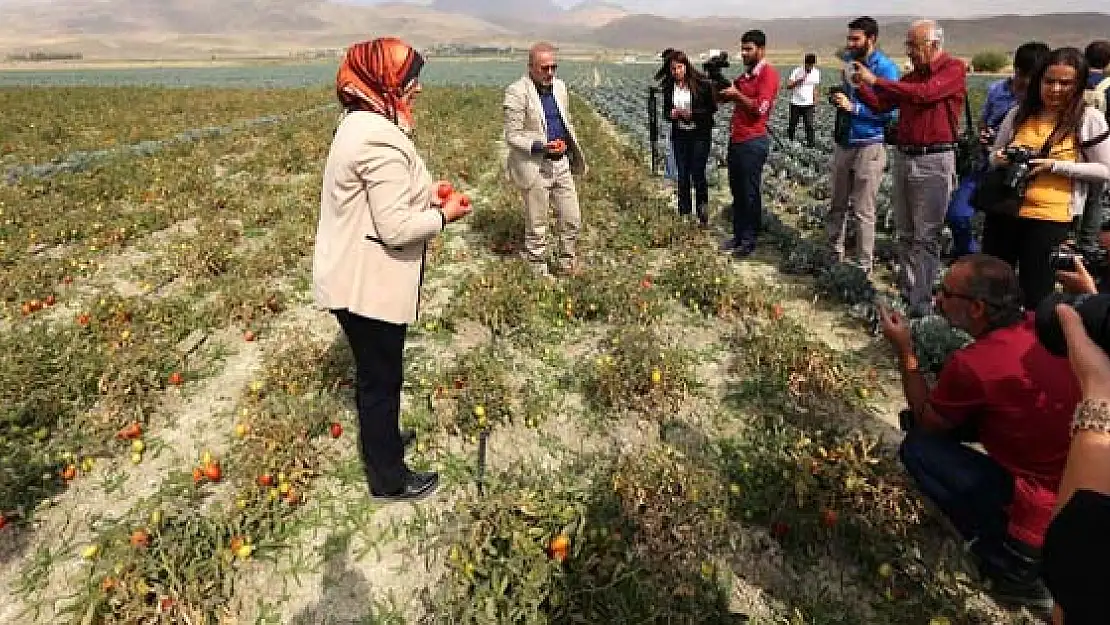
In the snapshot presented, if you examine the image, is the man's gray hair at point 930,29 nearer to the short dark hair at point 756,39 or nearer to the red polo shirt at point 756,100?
the red polo shirt at point 756,100

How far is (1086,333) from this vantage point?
57.4 inches

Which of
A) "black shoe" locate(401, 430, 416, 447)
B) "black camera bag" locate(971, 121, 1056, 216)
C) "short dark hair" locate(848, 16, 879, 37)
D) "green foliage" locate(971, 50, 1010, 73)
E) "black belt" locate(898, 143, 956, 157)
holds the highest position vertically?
"green foliage" locate(971, 50, 1010, 73)

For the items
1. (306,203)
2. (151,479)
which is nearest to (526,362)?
(151,479)

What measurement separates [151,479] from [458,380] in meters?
2.09

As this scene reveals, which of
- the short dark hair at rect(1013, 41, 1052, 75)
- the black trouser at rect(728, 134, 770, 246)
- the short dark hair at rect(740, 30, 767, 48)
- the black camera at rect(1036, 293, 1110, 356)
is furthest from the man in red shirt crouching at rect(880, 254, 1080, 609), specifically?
the short dark hair at rect(740, 30, 767, 48)

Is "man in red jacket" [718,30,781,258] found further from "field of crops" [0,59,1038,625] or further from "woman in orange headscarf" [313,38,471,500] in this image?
"woman in orange headscarf" [313,38,471,500]

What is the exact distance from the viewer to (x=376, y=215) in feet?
9.70

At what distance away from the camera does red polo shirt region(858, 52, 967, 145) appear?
15.8 ft

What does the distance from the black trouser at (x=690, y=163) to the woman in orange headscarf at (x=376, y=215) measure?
5102 millimetres

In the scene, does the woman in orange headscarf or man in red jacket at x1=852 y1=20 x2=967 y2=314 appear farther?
man in red jacket at x1=852 y1=20 x2=967 y2=314

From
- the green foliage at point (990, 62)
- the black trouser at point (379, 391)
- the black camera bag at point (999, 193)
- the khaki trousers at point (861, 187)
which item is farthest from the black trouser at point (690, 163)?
the green foliage at point (990, 62)

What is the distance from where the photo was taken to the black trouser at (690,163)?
25.2 ft

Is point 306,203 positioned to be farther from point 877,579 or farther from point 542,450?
point 877,579

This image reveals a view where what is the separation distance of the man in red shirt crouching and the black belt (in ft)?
8.28
